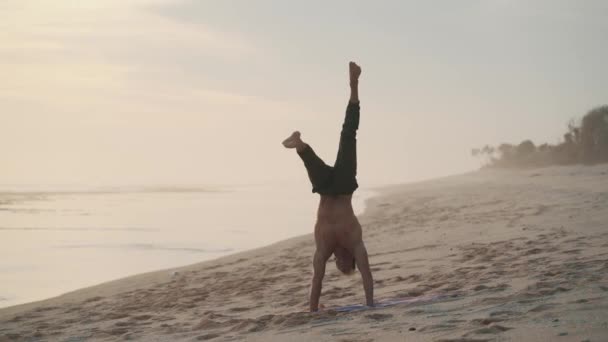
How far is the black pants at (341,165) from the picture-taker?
5797 mm

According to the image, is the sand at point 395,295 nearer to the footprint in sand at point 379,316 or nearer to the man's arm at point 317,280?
the footprint in sand at point 379,316

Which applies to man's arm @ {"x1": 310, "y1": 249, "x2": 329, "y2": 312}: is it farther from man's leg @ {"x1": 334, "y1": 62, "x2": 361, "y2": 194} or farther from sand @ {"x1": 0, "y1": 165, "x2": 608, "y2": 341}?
man's leg @ {"x1": 334, "y1": 62, "x2": 361, "y2": 194}

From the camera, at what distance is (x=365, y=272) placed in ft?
18.7

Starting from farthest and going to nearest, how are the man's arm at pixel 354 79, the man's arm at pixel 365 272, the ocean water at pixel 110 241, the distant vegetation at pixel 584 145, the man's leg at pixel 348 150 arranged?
the distant vegetation at pixel 584 145
the ocean water at pixel 110 241
the man's arm at pixel 354 79
the man's leg at pixel 348 150
the man's arm at pixel 365 272

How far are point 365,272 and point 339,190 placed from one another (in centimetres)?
75

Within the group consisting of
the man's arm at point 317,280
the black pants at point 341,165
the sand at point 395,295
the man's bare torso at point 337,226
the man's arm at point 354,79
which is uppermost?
the man's arm at point 354,79

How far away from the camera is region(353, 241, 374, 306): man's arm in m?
5.57

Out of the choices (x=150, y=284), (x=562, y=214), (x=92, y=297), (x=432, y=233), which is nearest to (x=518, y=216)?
(x=562, y=214)

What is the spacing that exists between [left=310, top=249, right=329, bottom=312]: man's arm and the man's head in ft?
0.66

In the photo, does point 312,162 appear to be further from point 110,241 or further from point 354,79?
point 110,241

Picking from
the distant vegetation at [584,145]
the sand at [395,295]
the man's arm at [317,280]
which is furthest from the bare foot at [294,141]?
the distant vegetation at [584,145]

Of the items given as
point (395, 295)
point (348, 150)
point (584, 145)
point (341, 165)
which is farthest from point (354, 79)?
point (584, 145)

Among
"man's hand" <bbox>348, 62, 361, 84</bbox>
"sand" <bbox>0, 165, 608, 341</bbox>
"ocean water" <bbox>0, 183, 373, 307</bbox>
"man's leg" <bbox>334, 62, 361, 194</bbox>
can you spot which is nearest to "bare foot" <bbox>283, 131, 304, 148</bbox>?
"man's leg" <bbox>334, 62, 361, 194</bbox>

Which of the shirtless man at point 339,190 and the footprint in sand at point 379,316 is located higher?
the shirtless man at point 339,190
